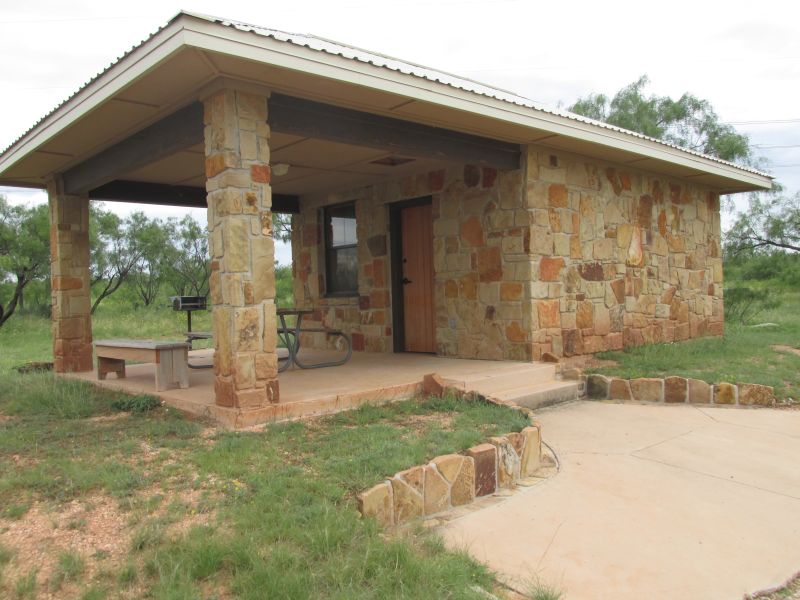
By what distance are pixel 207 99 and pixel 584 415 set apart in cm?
414

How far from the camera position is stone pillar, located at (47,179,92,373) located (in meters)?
7.31

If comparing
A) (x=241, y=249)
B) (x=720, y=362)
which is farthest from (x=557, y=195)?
(x=241, y=249)

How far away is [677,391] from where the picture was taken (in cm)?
610

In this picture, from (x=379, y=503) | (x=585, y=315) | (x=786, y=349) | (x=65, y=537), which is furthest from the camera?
(x=786, y=349)

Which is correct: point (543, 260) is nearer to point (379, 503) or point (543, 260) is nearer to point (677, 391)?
point (677, 391)

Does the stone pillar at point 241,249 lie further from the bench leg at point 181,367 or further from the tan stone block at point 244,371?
the bench leg at point 181,367

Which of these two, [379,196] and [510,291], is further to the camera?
[379,196]

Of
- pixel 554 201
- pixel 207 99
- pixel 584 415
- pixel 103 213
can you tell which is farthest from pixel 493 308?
pixel 103 213

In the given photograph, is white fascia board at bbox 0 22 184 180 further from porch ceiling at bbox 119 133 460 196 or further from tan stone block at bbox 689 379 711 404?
tan stone block at bbox 689 379 711 404

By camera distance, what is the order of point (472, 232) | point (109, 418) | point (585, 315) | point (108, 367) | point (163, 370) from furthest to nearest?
point (585, 315) < point (472, 232) < point (108, 367) < point (163, 370) < point (109, 418)

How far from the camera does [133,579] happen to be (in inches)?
96.2

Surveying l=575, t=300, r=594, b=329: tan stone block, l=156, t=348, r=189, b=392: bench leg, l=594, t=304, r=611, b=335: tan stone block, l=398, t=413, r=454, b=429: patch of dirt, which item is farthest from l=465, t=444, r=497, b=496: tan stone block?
l=594, t=304, r=611, b=335: tan stone block

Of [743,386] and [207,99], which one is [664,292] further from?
[207,99]

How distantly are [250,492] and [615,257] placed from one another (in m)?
5.98
